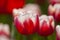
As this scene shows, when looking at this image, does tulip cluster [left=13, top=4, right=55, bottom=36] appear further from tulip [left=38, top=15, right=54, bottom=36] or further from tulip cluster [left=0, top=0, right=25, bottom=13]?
tulip cluster [left=0, top=0, right=25, bottom=13]

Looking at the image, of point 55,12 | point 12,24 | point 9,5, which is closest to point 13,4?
point 9,5

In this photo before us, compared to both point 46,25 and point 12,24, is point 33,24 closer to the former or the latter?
point 46,25

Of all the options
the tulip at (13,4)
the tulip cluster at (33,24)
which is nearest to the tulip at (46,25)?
the tulip cluster at (33,24)

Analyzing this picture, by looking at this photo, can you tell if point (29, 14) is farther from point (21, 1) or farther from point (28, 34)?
point (21, 1)

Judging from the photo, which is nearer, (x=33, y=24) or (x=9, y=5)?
(x=33, y=24)

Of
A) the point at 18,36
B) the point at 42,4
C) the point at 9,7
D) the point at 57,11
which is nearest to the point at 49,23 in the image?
the point at 57,11

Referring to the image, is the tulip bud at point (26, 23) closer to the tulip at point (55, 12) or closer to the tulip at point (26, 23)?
the tulip at point (26, 23)
